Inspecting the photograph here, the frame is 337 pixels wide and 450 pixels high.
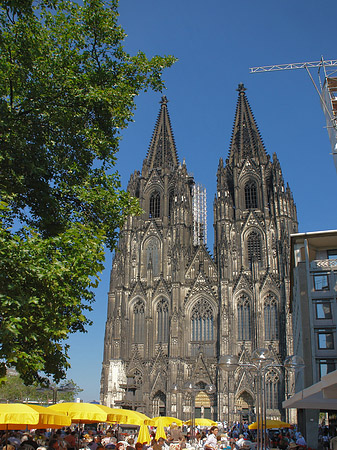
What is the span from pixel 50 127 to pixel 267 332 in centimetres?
3754

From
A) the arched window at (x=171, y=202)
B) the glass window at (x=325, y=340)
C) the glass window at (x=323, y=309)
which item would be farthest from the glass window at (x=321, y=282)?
the arched window at (x=171, y=202)

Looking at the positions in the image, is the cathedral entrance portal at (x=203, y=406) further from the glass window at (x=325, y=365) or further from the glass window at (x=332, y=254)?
the glass window at (x=332, y=254)

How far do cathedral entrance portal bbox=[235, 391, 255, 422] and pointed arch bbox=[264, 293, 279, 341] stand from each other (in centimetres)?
565

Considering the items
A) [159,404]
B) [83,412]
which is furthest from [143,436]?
[159,404]

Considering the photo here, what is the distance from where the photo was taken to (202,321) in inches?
1879

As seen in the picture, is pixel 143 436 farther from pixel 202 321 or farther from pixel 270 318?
pixel 202 321

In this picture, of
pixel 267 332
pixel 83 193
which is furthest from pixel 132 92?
pixel 267 332

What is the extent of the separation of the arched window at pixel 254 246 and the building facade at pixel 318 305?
19.2 meters

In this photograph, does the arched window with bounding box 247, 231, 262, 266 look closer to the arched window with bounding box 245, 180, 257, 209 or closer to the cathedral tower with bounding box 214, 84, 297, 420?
the cathedral tower with bounding box 214, 84, 297, 420

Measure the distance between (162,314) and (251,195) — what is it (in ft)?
53.6

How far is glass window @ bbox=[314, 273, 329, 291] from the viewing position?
1062 inches

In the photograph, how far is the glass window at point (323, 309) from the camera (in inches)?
1039

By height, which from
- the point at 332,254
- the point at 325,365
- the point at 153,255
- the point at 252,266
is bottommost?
the point at 325,365

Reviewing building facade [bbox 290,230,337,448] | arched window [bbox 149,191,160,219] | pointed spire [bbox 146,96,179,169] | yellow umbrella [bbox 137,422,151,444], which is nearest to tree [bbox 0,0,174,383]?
yellow umbrella [bbox 137,422,151,444]
